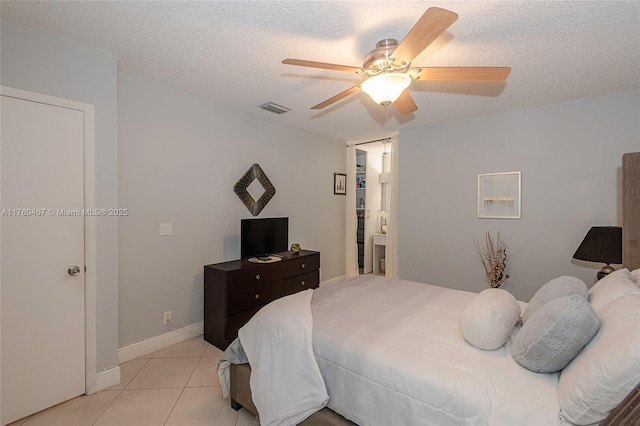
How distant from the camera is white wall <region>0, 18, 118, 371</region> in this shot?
1924mm

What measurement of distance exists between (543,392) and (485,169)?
3035 millimetres

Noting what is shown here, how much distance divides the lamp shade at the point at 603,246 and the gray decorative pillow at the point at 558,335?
1.73 meters

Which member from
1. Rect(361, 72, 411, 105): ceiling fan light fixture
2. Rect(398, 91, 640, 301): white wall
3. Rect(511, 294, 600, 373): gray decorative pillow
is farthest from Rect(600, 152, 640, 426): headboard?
Rect(361, 72, 411, 105): ceiling fan light fixture

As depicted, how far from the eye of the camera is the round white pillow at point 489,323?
1.45 meters

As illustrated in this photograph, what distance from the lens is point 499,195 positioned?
3561mm

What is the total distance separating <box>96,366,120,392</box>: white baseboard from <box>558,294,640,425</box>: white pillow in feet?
9.25

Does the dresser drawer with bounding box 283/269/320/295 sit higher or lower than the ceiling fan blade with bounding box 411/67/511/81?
lower

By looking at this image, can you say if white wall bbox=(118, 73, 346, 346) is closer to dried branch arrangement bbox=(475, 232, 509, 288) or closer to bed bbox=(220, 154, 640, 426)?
bed bbox=(220, 154, 640, 426)

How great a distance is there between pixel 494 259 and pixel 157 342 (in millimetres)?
3845

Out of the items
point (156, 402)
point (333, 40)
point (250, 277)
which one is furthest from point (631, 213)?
point (156, 402)

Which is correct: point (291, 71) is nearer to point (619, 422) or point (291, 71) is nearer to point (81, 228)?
point (81, 228)

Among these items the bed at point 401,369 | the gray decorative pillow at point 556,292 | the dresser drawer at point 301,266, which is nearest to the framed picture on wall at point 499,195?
the bed at point 401,369

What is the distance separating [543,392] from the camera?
1167 mm

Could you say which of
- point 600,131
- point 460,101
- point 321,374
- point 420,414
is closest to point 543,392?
point 420,414
